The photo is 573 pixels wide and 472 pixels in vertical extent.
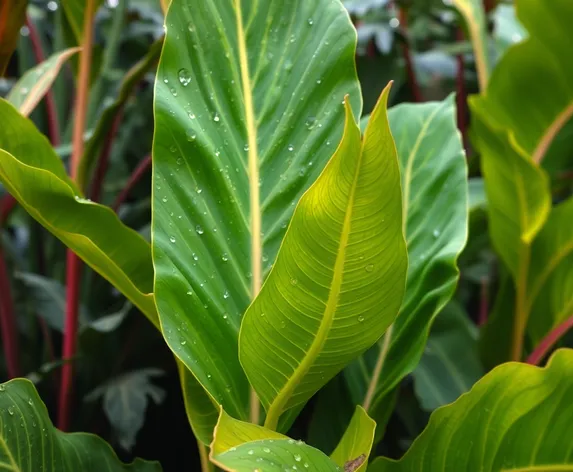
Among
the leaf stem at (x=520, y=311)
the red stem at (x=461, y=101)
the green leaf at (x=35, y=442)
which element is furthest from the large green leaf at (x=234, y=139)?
the red stem at (x=461, y=101)

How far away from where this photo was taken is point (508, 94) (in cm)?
77

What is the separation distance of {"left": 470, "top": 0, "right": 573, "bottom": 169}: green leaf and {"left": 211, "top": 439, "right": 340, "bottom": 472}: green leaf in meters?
0.51

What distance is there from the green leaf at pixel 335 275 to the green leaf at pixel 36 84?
A: 376 millimetres

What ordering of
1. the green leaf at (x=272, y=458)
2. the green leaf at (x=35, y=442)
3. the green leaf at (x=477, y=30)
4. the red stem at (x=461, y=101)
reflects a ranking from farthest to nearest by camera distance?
the red stem at (x=461, y=101)
the green leaf at (x=477, y=30)
the green leaf at (x=35, y=442)
the green leaf at (x=272, y=458)

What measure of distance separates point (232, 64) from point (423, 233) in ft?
0.74

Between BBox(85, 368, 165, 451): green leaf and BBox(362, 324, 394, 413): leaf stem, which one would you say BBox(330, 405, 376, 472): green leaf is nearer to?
BBox(362, 324, 394, 413): leaf stem

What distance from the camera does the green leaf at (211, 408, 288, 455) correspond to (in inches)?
13.0

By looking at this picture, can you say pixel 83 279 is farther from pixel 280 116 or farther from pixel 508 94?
pixel 508 94

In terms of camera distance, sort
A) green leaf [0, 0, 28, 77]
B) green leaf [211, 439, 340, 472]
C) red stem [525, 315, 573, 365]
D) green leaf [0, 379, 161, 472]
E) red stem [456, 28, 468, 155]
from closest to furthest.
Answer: green leaf [211, 439, 340, 472] < green leaf [0, 379, 161, 472] < green leaf [0, 0, 28, 77] < red stem [525, 315, 573, 365] < red stem [456, 28, 468, 155]

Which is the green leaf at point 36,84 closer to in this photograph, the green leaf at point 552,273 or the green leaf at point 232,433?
the green leaf at point 232,433

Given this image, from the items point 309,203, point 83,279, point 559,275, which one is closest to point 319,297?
point 309,203

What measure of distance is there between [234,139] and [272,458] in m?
0.26

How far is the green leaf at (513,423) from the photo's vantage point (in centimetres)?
39

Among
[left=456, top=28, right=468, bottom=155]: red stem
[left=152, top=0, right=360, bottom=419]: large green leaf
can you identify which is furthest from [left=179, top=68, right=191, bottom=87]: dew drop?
[left=456, top=28, right=468, bottom=155]: red stem
